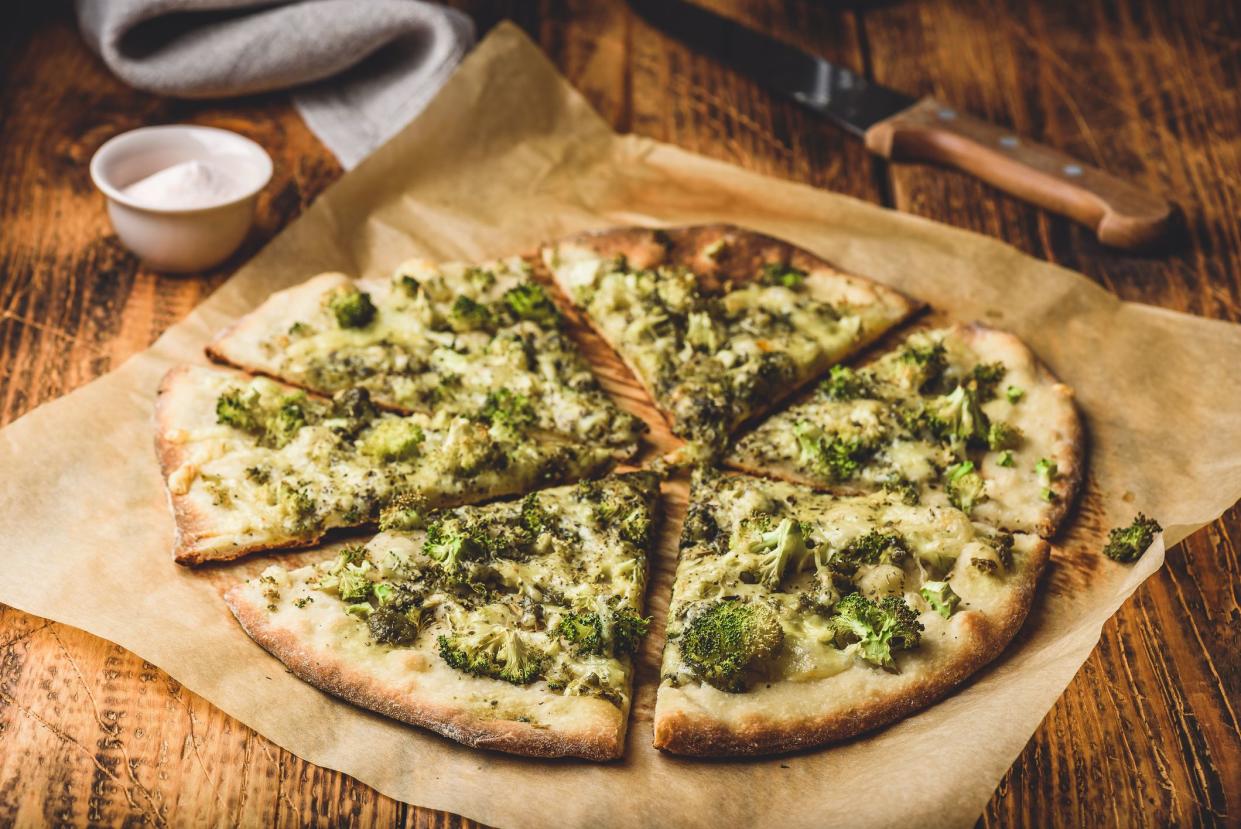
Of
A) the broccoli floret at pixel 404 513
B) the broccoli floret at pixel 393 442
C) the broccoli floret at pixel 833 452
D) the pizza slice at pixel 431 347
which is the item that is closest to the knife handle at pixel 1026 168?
the broccoli floret at pixel 833 452

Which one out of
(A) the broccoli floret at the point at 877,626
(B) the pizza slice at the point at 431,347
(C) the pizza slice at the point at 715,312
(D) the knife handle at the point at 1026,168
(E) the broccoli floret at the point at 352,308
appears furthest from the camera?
(D) the knife handle at the point at 1026,168

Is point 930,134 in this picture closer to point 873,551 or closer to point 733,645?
point 873,551

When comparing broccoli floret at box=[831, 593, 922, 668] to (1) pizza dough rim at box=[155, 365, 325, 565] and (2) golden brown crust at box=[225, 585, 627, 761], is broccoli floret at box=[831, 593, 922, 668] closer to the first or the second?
(2) golden brown crust at box=[225, 585, 627, 761]

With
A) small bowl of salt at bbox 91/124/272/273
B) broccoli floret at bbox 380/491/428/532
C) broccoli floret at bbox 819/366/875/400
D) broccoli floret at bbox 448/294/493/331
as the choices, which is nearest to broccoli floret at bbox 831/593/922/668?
broccoli floret at bbox 819/366/875/400

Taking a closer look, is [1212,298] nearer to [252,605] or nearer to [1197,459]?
[1197,459]

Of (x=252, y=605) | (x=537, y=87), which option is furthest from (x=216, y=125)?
(x=252, y=605)

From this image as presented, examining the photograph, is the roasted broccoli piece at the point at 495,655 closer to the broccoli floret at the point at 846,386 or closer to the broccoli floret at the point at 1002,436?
the broccoli floret at the point at 846,386
